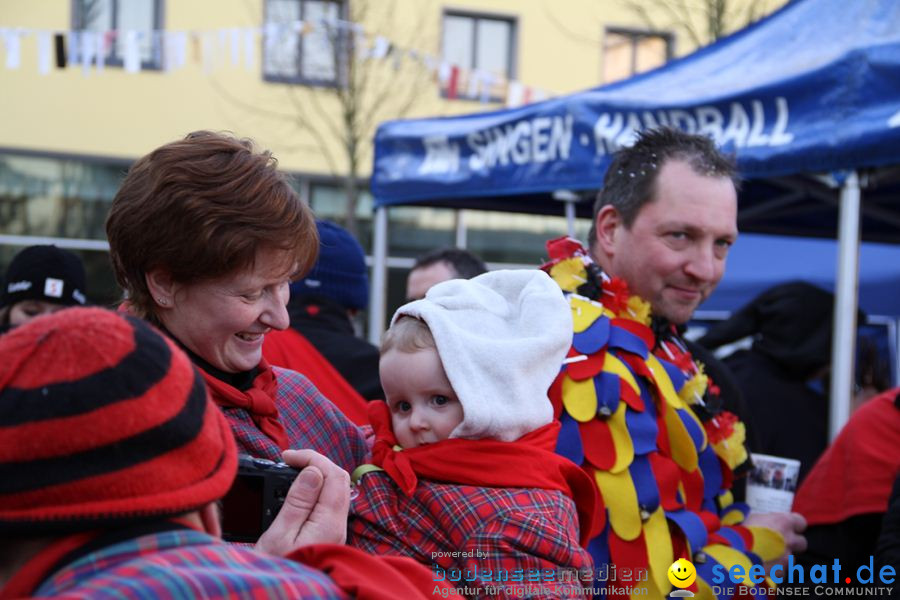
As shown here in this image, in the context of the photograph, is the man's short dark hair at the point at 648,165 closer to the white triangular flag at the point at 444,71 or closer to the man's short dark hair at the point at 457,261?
the man's short dark hair at the point at 457,261

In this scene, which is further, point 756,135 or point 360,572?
point 756,135

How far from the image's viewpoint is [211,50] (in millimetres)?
12992

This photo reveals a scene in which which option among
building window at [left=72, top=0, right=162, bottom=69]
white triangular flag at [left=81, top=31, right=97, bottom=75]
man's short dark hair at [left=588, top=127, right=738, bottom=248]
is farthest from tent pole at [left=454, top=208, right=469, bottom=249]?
man's short dark hair at [left=588, top=127, right=738, bottom=248]

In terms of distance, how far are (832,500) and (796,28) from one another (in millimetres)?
2268

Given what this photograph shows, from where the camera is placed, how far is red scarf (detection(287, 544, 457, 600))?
1098 mm

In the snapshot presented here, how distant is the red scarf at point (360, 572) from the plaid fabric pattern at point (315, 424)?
0.74 meters

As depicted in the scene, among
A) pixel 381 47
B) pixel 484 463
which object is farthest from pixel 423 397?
pixel 381 47

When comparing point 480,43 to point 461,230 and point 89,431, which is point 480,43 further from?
point 89,431

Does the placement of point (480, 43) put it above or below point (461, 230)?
above

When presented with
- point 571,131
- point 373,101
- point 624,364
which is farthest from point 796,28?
point 373,101

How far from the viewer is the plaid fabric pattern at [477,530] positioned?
178 cm

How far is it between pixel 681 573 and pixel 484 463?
0.63 metres

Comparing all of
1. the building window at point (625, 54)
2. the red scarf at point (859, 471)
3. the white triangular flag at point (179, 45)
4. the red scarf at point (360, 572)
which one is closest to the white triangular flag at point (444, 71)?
the white triangular flag at point (179, 45)

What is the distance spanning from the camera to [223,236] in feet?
5.76
